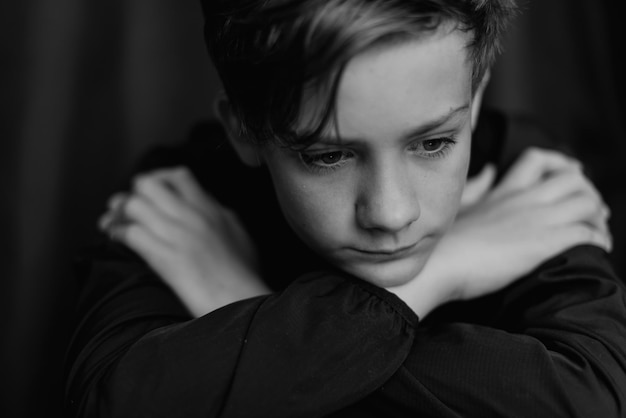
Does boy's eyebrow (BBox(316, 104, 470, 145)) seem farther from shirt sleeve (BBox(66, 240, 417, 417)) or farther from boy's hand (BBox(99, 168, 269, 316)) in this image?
boy's hand (BBox(99, 168, 269, 316))

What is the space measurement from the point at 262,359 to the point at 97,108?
0.97 metres

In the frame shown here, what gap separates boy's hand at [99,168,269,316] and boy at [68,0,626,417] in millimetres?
74

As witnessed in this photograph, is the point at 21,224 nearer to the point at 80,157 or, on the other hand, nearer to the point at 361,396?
the point at 80,157

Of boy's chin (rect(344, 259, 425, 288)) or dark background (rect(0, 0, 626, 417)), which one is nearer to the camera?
boy's chin (rect(344, 259, 425, 288))

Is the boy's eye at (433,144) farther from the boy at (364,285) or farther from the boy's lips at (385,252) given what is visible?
the boy's lips at (385,252)

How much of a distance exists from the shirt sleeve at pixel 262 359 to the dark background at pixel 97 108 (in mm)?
681

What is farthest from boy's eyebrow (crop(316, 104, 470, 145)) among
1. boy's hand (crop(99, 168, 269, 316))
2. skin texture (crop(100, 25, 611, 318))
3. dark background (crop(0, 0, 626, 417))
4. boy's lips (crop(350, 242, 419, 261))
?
dark background (crop(0, 0, 626, 417))

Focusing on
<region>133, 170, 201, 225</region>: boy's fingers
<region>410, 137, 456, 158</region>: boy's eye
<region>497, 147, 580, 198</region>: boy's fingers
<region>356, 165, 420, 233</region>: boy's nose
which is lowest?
<region>497, 147, 580, 198</region>: boy's fingers

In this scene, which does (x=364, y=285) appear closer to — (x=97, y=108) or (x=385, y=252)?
(x=385, y=252)

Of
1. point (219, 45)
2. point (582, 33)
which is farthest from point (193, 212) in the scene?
point (582, 33)

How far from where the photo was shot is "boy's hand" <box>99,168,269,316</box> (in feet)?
3.48

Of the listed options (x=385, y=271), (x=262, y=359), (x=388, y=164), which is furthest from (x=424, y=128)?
(x=262, y=359)

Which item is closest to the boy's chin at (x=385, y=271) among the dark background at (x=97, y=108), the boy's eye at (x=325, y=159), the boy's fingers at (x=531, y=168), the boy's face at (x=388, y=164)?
the boy's face at (x=388, y=164)

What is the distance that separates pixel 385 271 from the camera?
0.90m
